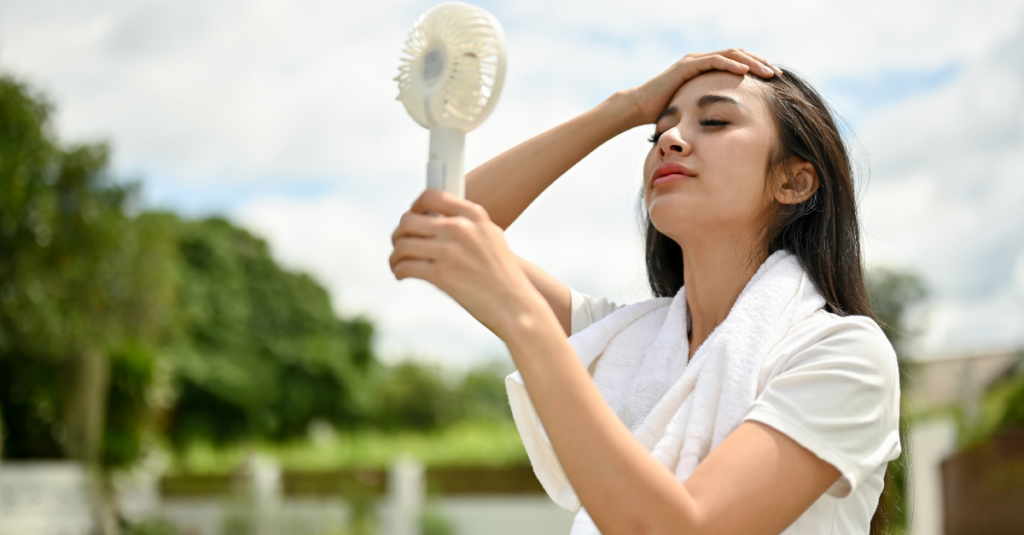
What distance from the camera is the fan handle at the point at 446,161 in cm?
93

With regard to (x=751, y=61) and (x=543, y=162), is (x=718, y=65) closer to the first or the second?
(x=751, y=61)

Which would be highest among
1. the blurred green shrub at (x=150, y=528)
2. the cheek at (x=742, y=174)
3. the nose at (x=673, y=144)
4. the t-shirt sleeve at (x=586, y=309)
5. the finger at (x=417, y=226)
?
the nose at (x=673, y=144)

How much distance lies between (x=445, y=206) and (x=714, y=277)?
0.67m

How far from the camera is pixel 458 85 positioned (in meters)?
0.94

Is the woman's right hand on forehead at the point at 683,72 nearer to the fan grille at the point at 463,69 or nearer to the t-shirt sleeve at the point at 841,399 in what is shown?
the t-shirt sleeve at the point at 841,399

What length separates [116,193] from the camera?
39.3 ft

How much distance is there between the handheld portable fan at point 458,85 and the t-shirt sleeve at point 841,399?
49 cm

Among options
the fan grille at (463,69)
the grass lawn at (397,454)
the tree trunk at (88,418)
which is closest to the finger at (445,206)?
the fan grille at (463,69)

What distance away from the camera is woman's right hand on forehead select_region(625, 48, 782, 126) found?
1410mm

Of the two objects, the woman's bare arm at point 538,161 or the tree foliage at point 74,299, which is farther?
the tree foliage at point 74,299

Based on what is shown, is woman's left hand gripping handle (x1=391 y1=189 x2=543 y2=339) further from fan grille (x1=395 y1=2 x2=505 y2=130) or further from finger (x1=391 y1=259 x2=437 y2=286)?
fan grille (x1=395 y1=2 x2=505 y2=130)

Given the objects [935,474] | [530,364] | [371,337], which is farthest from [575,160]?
[371,337]

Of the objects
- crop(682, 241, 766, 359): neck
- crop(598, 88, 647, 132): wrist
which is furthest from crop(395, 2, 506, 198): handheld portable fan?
crop(598, 88, 647, 132): wrist

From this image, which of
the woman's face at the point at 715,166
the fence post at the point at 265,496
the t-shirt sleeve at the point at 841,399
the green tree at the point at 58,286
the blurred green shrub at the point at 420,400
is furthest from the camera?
the blurred green shrub at the point at 420,400
